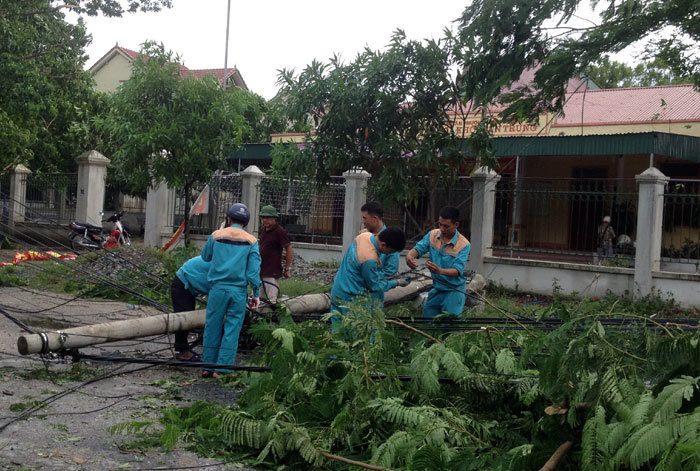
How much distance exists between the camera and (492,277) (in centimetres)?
1335

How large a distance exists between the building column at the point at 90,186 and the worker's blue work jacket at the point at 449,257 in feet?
45.3

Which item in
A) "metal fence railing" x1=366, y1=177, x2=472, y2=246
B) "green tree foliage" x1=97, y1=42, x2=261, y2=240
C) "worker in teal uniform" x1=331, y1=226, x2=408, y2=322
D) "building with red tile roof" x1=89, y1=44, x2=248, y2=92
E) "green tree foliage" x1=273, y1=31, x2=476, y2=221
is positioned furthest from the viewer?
"building with red tile roof" x1=89, y1=44, x2=248, y2=92

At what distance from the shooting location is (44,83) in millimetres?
15688

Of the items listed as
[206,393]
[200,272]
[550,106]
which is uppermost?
[550,106]

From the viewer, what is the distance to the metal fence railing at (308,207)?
1534 centimetres

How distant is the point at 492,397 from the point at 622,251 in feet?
30.2

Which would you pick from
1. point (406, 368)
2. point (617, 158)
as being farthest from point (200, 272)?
point (617, 158)

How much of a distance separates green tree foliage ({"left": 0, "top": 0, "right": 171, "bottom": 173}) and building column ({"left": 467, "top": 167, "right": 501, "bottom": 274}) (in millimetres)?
7873

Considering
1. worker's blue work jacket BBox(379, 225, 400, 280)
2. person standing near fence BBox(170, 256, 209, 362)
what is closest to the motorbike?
person standing near fence BBox(170, 256, 209, 362)

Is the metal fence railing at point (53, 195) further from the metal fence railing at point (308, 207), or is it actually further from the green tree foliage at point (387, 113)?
the green tree foliage at point (387, 113)

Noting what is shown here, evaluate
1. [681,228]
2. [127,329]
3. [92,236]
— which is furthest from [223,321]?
[92,236]

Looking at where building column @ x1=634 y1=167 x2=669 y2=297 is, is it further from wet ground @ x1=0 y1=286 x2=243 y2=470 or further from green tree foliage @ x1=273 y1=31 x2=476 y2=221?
wet ground @ x1=0 y1=286 x2=243 y2=470

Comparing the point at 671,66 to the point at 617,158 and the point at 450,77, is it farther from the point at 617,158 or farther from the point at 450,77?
the point at 617,158

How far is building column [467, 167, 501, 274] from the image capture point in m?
13.4
